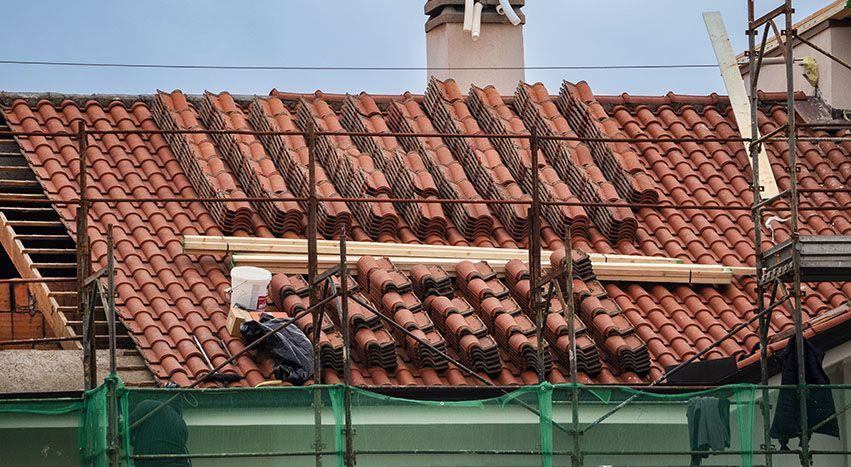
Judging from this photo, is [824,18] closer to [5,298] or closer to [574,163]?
[574,163]

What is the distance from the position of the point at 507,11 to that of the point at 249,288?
25.6 feet

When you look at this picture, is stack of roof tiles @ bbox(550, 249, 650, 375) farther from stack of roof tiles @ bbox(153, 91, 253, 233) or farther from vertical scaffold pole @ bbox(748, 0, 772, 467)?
stack of roof tiles @ bbox(153, 91, 253, 233)

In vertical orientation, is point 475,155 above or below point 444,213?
above

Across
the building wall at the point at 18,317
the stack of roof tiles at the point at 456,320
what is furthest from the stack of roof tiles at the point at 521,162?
the building wall at the point at 18,317

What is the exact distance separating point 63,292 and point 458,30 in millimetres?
8014

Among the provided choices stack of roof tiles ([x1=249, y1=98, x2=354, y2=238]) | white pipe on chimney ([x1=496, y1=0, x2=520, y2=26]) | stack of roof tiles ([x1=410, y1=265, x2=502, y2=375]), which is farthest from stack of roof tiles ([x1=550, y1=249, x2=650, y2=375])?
white pipe on chimney ([x1=496, y1=0, x2=520, y2=26])

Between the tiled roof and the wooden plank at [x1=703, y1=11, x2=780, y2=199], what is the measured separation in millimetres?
308

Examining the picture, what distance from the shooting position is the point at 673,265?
23.1m

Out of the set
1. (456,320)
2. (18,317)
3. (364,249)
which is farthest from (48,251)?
(456,320)

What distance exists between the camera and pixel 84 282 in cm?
2031

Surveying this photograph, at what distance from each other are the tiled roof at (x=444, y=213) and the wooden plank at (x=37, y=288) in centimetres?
63

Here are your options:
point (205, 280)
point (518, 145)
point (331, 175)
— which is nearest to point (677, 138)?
point (518, 145)

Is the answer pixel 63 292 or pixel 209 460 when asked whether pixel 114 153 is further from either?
pixel 209 460

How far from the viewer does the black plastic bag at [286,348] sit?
2030 centimetres
